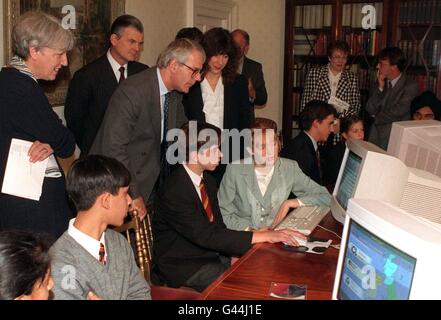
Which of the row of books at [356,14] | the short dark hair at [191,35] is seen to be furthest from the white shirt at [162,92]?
the row of books at [356,14]

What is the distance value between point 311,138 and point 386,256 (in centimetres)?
232

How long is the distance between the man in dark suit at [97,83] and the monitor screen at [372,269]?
2.33 meters

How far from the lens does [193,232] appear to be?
2.49 m

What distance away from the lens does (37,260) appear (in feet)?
4.84

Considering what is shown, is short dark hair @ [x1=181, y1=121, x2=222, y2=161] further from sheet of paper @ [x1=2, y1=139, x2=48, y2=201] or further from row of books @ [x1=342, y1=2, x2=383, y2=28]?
row of books @ [x1=342, y1=2, x2=383, y2=28]

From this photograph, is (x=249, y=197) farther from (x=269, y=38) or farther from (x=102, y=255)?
(x=269, y=38)

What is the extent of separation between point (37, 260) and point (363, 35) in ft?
17.9

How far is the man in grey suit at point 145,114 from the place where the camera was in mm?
2973

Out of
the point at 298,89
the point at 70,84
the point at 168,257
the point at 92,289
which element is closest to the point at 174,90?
the point at 70,84

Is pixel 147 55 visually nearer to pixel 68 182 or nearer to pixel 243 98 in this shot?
pixel 243 98

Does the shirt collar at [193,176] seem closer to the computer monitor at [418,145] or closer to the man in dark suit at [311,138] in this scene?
the computer monitor at [418,145]

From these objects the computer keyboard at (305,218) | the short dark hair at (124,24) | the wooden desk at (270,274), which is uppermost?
the short dark hair at (124,24)

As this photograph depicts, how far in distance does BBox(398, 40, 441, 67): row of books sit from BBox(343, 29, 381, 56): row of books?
0.82ft

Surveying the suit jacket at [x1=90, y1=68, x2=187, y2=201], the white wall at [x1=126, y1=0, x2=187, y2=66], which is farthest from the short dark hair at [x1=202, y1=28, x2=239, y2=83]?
the white wall at [x1=126, y1=0, x2=187, y2=66]
